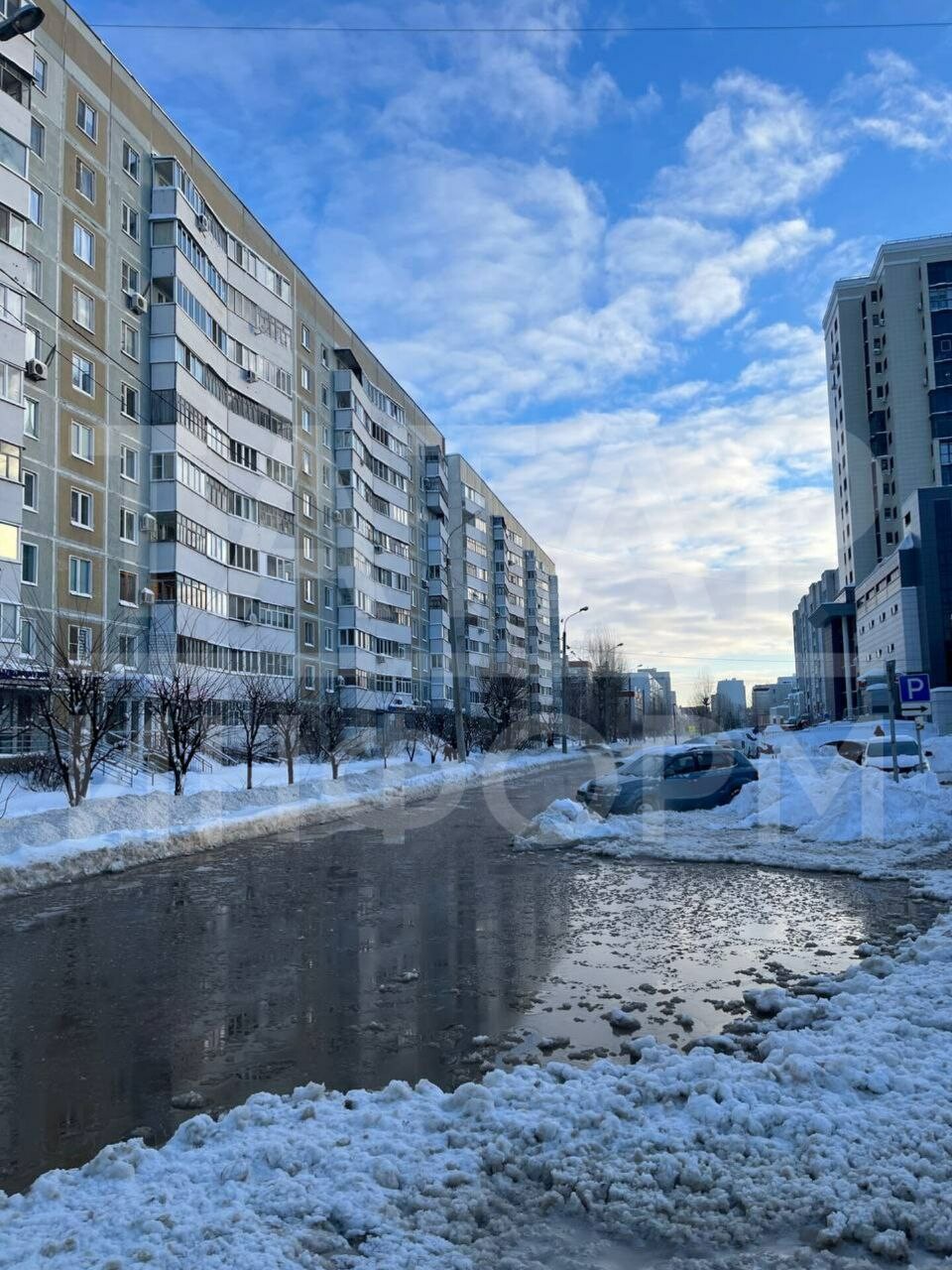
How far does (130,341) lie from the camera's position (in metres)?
35.8

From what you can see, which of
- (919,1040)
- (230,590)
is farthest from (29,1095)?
(230,590)

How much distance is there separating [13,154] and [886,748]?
31.1 meters

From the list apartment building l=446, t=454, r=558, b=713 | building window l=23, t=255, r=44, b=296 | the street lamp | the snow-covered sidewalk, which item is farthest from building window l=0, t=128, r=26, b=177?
apartment building l=446, t=454, r=558, b=713

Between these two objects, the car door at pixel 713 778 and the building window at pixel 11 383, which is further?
the building window at pixel 11 383

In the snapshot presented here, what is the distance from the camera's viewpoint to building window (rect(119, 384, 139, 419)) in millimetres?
34938

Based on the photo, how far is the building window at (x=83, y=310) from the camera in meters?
32.8

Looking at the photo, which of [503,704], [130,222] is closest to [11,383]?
[130,222]

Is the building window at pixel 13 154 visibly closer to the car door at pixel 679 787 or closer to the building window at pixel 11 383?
the building window at pixel 11 383

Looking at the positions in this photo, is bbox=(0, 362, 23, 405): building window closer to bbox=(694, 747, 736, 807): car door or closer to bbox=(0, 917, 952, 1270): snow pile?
bbox=(694, 747, 736, 807): car door

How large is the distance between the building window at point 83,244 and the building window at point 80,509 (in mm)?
8413

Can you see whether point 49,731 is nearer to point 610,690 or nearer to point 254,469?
point 254,469

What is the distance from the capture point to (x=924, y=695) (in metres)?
18.6

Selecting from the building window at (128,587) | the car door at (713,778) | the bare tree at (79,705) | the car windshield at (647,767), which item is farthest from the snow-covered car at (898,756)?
the building window at (128,587)

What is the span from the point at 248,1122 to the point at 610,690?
290ft
